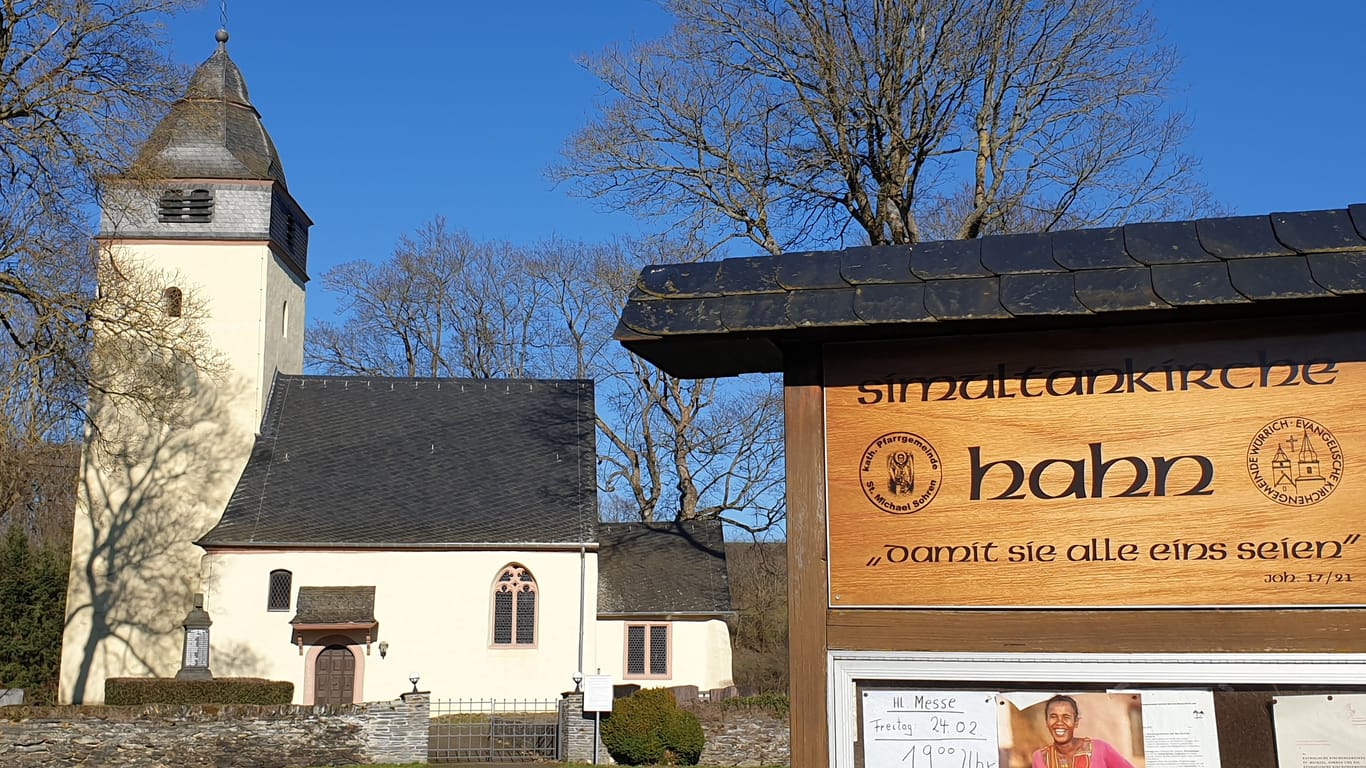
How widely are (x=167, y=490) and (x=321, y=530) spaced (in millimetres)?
4532

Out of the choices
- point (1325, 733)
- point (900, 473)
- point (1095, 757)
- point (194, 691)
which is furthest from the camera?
point (194, 691)

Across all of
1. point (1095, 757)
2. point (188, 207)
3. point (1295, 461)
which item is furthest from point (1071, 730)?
point (188, 207)

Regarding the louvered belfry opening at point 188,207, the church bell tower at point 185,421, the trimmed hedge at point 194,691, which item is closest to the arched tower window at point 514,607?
the trimmed hedge at point 194,691

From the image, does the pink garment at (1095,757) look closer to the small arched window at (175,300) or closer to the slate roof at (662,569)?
the slate roof at (662,569)

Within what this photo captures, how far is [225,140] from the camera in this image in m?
31.3

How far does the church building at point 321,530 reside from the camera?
89.5 feet

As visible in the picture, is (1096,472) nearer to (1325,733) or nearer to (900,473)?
(900,473)

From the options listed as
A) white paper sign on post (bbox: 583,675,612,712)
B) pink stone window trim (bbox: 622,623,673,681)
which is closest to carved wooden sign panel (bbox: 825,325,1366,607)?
white paper sign on post (bbox: 583,675,612,712)

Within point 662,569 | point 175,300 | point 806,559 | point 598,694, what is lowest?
point 598,694

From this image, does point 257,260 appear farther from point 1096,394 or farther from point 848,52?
point 1096,394

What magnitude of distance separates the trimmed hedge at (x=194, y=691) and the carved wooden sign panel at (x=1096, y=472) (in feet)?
73.9

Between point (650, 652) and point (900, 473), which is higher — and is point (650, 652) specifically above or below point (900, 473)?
below

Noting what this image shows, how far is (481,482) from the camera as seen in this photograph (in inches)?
1179

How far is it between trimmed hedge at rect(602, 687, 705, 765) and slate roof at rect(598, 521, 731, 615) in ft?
28.9
